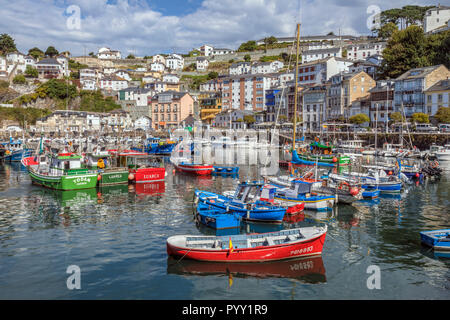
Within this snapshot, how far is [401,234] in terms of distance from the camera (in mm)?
22812

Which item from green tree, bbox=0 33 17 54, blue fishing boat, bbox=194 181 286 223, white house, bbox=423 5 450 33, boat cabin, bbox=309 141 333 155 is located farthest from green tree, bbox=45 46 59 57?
blue fishing boat, bbox=194 181 286 223

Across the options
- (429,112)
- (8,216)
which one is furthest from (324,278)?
(429,112)

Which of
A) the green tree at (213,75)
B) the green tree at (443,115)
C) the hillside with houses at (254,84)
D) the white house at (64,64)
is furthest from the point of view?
the green tree at (213,75)

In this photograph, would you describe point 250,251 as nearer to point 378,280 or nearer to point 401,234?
point 378,280

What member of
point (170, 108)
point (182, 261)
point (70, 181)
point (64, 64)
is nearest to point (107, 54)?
point (64, 64)

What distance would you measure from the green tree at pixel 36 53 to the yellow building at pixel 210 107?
249ft

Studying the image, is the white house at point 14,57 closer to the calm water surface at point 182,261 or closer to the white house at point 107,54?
the white house at point 107,54

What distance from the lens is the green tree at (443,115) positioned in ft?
225

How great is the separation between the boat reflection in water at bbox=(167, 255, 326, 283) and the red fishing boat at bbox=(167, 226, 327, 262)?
0.25 metres

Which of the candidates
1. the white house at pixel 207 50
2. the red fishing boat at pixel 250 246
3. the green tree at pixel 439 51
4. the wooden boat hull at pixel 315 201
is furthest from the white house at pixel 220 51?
the red fishing boat at pixel 250 246

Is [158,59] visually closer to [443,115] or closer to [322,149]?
[322,149]

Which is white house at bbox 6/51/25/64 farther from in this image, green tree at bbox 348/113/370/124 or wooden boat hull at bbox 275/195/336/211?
wooden boat hull at bbox 275/195/336/211
